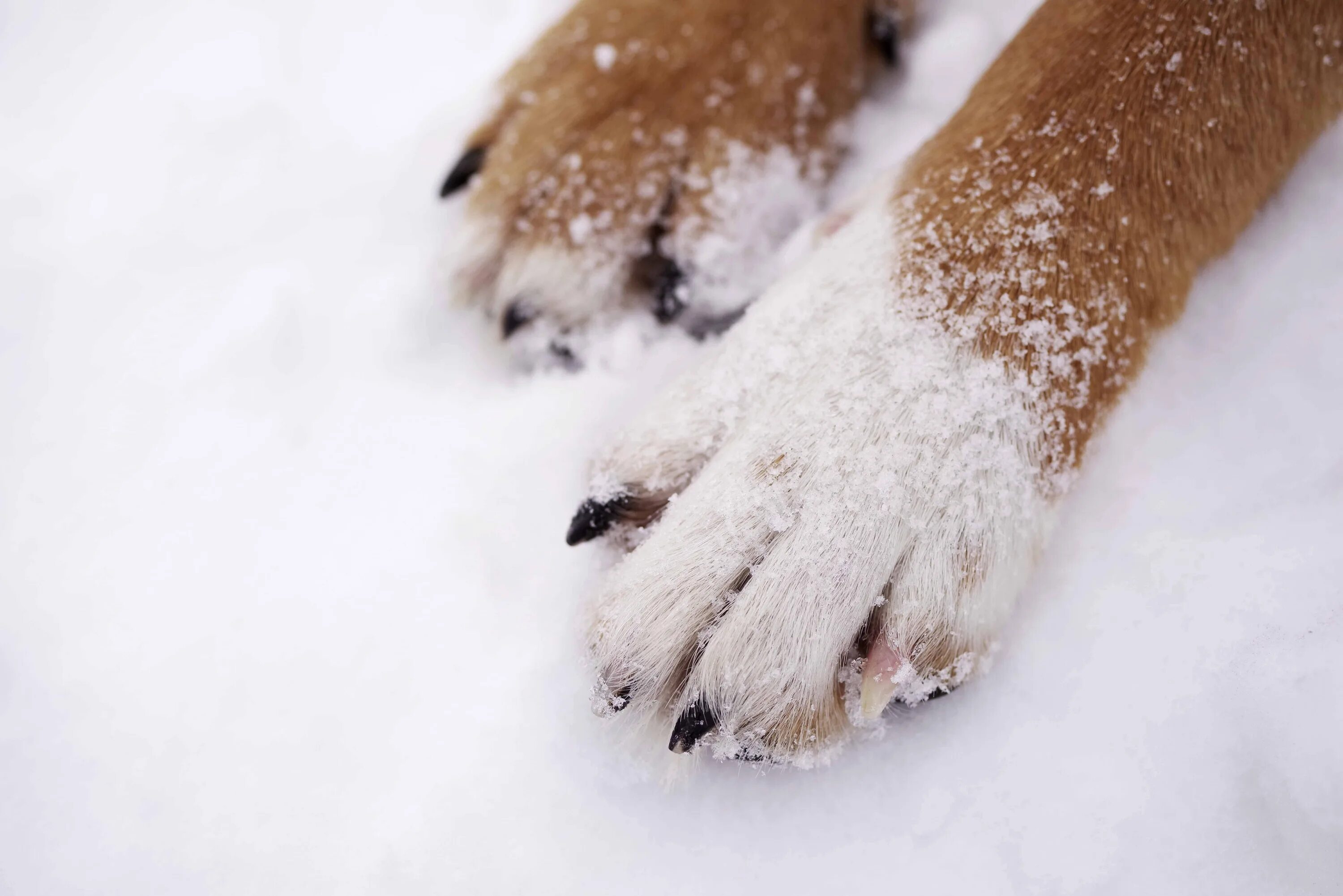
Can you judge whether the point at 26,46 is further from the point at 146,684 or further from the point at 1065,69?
the point at 1065,69

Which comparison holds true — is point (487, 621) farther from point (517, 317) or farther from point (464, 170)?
point (464, 170)

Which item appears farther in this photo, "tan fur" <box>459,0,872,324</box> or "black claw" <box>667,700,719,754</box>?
"tan fur" <box>459,0,872,324</box>

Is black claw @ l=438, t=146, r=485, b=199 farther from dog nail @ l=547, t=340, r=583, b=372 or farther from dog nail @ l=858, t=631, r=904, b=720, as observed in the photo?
dog nail @ l=858, t=631, r=904, b=720

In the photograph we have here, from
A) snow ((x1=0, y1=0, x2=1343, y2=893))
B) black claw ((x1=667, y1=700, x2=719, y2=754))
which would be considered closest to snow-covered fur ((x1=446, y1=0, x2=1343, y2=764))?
black claw ((x1=667, y1=700, x2=719, y2=754))

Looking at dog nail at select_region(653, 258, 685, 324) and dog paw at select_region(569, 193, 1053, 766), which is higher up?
dog nail at select_region(653, 258, 685, 324)

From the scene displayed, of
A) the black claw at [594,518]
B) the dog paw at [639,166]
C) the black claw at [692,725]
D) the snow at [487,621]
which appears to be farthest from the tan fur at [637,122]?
the black claw at [692,725]

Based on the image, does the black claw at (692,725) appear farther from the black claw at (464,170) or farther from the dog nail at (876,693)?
the black claw at (464,170)

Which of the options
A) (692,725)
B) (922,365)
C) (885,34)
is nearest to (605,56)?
(885,34)
